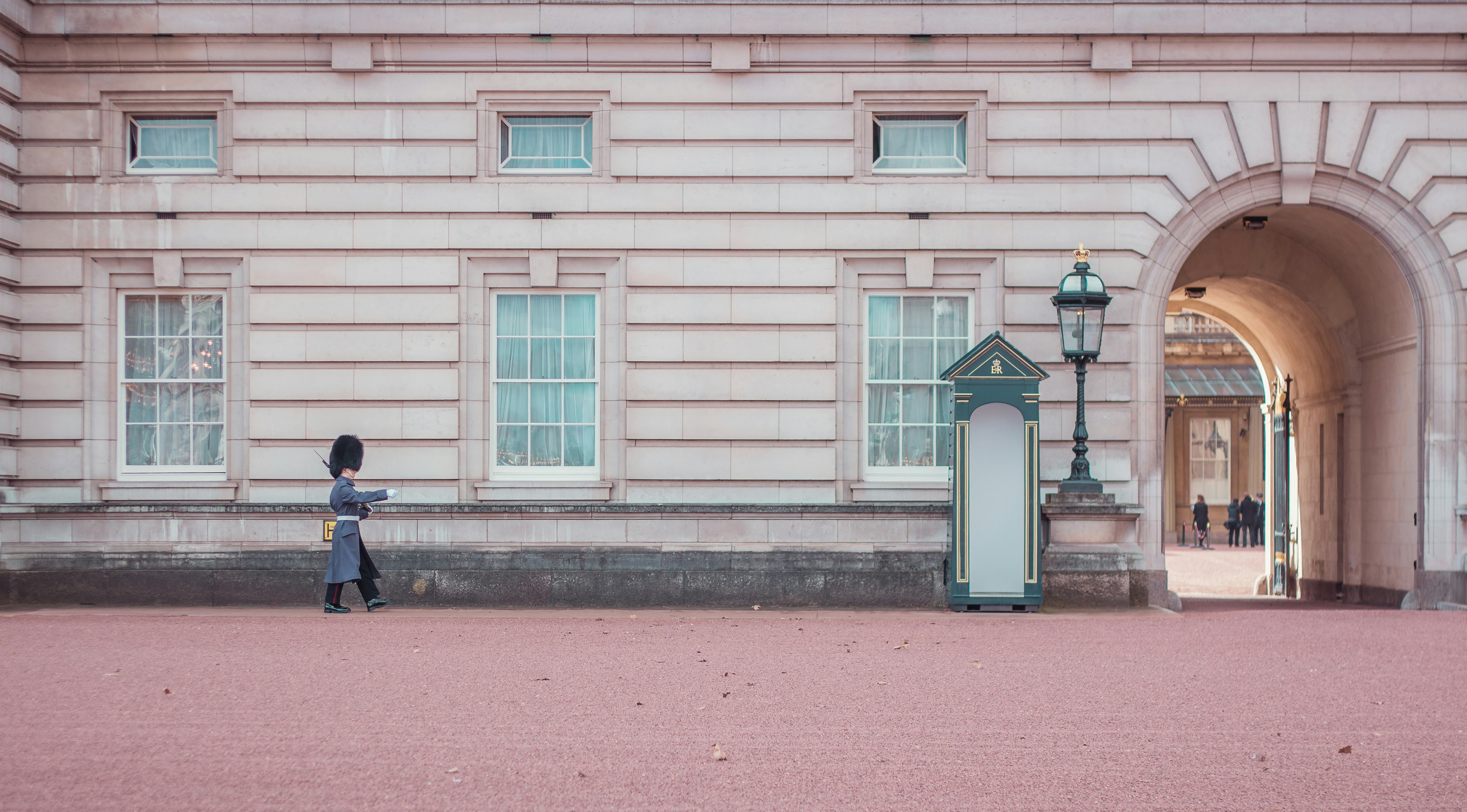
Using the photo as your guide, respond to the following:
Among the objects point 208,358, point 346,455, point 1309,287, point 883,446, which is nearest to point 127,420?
point 208,358

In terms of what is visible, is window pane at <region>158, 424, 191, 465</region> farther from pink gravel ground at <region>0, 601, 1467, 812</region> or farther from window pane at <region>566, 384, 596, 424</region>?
window pane at <region>566, 384, 596, 424</region>

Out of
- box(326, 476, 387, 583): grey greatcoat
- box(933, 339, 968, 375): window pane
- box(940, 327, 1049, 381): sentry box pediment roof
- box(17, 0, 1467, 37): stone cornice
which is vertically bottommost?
box(326, 476, 387, 583): grey greatcoat

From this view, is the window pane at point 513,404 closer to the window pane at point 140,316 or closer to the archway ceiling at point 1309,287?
the window pane at point 140,316

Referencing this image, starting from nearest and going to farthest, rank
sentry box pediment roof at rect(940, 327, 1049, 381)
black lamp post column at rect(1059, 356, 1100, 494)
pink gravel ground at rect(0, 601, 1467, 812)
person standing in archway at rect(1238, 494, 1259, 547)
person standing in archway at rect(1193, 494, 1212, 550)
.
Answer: pink gravel ground at rect(0, 601, 1467, 812) → sentry box pediment roof at rect(940, 327, 1049, 381) → black lamp post column at rect(1059, 356, 1100, 494) → person standing in archway at rect(1238, 494, 1259, 547) → person standing in archway at rect(1193, 494, 1212, 550)

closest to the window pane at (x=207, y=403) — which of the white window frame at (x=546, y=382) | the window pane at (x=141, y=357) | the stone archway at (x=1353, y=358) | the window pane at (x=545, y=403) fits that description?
the window pane at (x=141, y=357)

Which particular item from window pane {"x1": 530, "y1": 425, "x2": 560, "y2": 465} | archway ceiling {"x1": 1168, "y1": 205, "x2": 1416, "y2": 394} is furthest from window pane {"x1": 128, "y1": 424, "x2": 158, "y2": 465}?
archway ceiling {"x1": 1168, "y1": 205, "x2": 1416, "y2": 394}

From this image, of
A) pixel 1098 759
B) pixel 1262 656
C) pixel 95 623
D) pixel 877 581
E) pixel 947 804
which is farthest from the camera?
pixel 877 581

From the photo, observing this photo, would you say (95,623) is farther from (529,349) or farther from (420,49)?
(420,49)

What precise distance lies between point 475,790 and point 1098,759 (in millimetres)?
2832

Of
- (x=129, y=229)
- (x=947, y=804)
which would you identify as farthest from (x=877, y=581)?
(x=129, y=229)

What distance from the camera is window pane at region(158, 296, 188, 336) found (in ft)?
44.7

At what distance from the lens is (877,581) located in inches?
506

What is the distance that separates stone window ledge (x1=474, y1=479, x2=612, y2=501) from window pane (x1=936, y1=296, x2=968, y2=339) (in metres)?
3.84

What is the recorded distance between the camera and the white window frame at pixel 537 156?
44.1ft
